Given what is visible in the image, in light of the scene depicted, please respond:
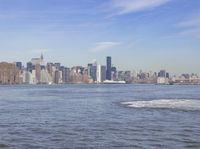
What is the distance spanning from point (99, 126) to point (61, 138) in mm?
7818

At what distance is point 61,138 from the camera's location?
31766 mm

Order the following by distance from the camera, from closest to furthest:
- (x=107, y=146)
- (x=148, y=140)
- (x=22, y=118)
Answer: (x=107, y=146) < (x=148, y=140) < (x=22, y=118)

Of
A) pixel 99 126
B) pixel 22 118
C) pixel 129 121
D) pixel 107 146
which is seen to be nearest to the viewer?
pixel 107 146

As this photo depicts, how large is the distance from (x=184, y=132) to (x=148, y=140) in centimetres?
494

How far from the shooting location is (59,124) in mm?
40781

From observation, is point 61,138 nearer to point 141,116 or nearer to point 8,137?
point 8,137

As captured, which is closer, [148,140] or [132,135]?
[148,140]

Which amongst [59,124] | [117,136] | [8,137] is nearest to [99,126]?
[59,124]

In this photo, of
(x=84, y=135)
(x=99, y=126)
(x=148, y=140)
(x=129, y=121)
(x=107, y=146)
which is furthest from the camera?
(x=129, y=121)

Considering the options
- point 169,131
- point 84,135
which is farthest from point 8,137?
point 169,131

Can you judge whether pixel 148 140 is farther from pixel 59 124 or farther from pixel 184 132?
pixel 59 124

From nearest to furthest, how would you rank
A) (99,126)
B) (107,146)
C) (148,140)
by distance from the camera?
1. (107,146)
2. (148,140)
3. (99,126)

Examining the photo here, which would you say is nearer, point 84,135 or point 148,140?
point 148,140

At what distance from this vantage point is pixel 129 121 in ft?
142
